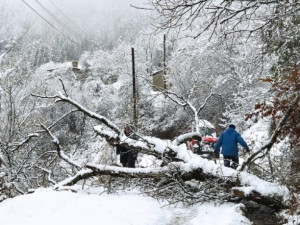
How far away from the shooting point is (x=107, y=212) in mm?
6176

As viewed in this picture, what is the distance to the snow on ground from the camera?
5.70m

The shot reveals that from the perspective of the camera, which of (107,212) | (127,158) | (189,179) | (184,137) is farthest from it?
(127,158)

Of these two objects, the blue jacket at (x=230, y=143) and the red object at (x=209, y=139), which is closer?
the blue jacket at (x=230, y=143)

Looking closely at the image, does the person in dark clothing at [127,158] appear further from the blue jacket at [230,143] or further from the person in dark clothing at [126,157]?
the blue jacket at [230,143]

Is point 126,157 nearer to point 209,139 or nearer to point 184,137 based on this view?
point 184,137

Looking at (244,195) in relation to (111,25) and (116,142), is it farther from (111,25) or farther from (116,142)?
(111,25)

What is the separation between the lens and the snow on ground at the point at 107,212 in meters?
5.70

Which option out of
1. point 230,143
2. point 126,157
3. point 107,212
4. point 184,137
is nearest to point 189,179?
point 107,212

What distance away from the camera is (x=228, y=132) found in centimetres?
1030

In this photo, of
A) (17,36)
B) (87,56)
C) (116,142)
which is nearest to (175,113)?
(17,36)

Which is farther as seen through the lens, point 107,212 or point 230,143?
point 230,143

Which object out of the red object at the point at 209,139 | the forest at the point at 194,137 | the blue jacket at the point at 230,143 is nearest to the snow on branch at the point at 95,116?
the forest at the point at 194,137

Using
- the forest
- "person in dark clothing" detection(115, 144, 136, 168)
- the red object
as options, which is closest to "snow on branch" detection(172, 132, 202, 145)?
the forest

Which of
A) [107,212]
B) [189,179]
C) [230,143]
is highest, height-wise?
[230,143]
